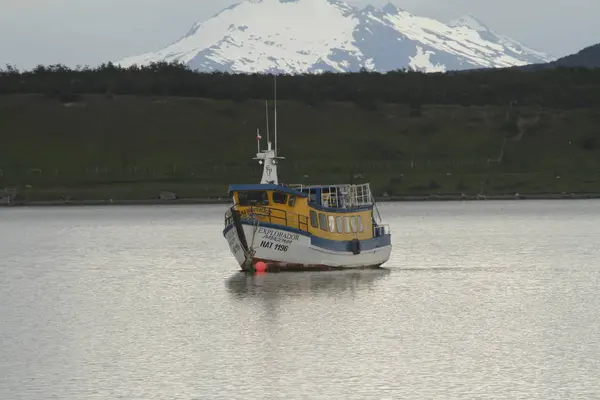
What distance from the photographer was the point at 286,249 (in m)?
70.7

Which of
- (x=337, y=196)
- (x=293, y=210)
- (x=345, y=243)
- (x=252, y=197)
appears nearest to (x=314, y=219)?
(x=293, y=210)

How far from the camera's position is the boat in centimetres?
6975

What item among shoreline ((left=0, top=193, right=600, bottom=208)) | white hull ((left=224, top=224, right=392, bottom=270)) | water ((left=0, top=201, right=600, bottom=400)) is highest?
white hull ((left=224, top=224, right=392, bottom=270))

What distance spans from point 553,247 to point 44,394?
208 ft

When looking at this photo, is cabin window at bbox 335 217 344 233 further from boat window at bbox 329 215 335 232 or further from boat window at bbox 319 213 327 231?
boat window at bbox 319 213 327 231

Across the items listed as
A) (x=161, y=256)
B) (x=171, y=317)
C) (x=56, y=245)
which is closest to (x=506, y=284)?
(x=171, y=317)

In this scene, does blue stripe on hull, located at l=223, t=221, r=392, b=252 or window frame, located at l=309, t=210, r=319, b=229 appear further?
window frame, located at l=309, t=210, r=319, b=229

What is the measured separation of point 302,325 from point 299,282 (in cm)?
1514

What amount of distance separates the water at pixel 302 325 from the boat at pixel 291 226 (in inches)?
40.5

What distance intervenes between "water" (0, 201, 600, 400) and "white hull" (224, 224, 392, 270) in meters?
0.90

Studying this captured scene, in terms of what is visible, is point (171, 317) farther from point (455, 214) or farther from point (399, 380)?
point (455, 214)

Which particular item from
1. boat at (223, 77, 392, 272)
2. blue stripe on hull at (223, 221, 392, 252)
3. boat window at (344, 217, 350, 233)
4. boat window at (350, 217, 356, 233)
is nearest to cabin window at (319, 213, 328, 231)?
boat at (223, 77, 392, 272)

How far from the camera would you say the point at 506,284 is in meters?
69.2

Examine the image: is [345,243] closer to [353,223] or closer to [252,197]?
[353,223]
